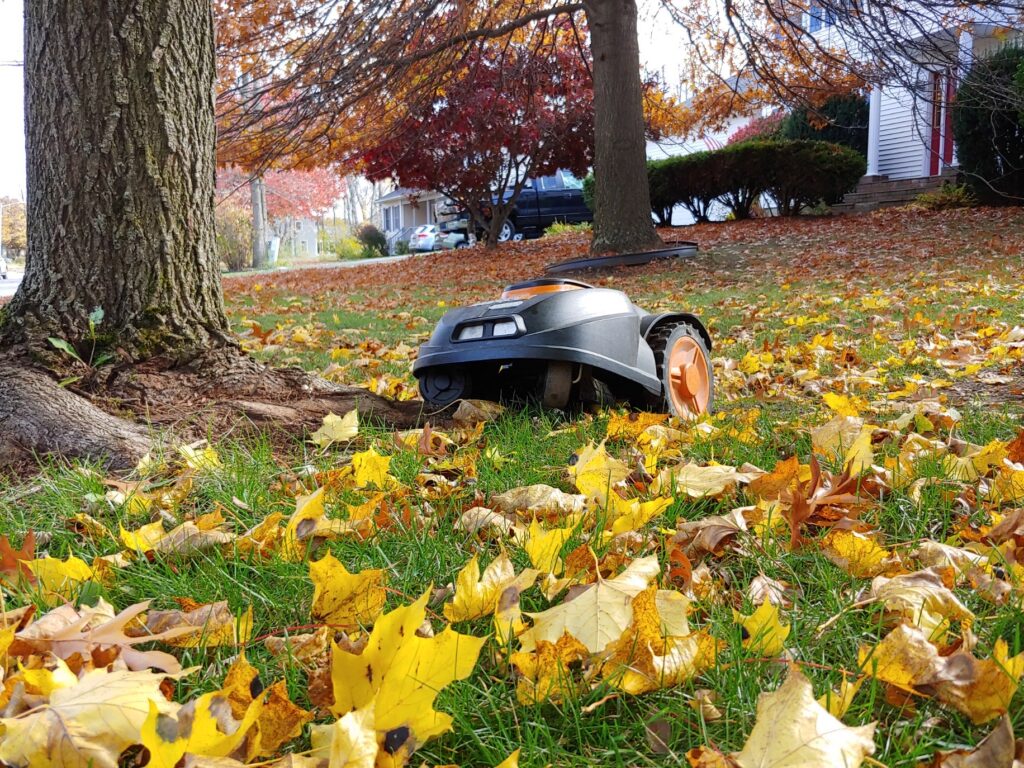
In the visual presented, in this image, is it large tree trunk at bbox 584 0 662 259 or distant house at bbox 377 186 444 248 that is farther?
distant house at bbox 377 186 444 248

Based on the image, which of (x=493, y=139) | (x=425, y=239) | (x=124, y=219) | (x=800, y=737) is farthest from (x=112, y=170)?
(x=425, y=239)

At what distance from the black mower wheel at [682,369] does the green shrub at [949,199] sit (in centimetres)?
1329

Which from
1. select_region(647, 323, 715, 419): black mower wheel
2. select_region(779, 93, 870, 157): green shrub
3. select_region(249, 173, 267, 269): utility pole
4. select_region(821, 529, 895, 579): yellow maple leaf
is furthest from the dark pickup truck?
select_region(821, 529, 895, 579): yellow maple leaf

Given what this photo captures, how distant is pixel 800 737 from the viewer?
966mm

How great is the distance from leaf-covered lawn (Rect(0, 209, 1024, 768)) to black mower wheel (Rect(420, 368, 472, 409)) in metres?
0.24

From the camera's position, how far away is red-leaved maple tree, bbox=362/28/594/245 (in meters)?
15.2

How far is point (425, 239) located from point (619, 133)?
19242 mm

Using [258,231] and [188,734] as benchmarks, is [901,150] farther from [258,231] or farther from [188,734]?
[188,734]

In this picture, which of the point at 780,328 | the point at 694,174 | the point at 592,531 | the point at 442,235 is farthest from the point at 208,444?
the point at 442,235

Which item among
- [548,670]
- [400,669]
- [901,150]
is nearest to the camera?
[400,669]

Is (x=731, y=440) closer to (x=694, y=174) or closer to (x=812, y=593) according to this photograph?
(x=812, y=593)

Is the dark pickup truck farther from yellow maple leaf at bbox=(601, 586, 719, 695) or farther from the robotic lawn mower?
yellow maple leaf at bbox=(601, 586, 719, 695)

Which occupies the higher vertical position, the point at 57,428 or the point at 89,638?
the point at 57,428

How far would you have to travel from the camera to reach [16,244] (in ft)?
210
